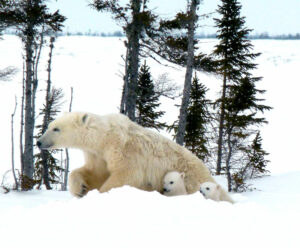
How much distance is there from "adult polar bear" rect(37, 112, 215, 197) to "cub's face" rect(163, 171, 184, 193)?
16cm

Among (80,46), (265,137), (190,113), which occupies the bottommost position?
(265,137)

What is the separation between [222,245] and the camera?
2.69 metres

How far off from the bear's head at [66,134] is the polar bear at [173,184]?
1170 millimetres

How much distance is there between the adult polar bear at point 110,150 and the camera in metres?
4.73

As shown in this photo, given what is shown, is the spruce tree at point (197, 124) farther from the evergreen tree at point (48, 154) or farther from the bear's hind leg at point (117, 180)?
the bear's hind leg at point (117, 180)

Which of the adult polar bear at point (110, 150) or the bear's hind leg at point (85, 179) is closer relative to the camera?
the adult polar bear at point (110, 150)

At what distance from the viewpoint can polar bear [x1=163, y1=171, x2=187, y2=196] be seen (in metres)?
4.94

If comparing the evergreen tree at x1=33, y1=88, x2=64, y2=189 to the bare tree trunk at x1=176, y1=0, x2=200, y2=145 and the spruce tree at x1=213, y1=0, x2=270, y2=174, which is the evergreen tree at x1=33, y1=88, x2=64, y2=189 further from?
the spruce tree at x1=213, y1=0, x2=270, y2=174

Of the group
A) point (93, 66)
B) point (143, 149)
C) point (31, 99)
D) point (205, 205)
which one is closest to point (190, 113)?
point (31, 99)

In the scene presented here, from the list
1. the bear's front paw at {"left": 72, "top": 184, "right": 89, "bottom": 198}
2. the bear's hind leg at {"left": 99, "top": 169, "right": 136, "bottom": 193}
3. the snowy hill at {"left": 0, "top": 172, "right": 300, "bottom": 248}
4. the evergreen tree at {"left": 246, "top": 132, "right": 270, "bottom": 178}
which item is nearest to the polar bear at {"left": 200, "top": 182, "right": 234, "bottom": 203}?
the bear's hind leg at {"left": 99, "top": 169, "right": 136, "bottom": 193}

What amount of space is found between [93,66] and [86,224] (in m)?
52.5

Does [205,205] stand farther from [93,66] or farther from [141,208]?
[93,66]

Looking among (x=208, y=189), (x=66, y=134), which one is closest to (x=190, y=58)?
(x=208, y=189)

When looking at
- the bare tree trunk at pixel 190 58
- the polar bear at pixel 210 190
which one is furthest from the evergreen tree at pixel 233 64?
the polar bear at pixel 210 190
